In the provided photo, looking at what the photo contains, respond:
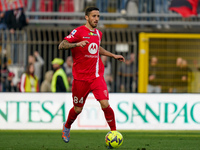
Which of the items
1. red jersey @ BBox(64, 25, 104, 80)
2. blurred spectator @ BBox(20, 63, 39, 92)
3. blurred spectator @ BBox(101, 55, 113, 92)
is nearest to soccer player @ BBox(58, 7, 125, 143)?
red jersey @ BBox(64, 25, 104, 80)

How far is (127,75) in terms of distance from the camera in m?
15.1

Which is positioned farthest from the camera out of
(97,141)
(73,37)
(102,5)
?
(102,5)

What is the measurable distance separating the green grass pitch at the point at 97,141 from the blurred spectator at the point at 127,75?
2.96m

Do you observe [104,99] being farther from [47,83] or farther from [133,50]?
[133,50]

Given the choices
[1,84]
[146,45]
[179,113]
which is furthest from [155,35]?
[1,84]

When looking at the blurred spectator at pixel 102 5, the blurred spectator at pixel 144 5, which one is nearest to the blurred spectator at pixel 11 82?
the blurred spectator at pixel 102 5

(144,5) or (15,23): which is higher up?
(144,5)

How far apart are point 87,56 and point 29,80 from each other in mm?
6848

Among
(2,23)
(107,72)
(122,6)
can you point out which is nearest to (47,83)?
(107,72)

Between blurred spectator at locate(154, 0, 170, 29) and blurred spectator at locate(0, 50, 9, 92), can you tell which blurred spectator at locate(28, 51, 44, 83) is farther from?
blurred spectator at locate(154, 0, 170, 29)

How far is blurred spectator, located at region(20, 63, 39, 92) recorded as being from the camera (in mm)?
14891

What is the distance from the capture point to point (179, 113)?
12.9m

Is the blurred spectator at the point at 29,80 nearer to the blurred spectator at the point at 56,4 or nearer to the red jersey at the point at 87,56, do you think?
the blurred spectator at the point at 56,4

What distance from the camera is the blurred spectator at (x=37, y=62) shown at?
15.0 metres
